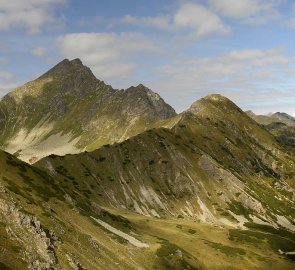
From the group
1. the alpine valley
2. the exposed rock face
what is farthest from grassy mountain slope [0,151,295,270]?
the alpine valley

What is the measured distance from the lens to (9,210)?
66.4 meters

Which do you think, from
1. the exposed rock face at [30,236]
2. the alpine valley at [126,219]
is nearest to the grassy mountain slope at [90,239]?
the exposed rock face at [30,236]

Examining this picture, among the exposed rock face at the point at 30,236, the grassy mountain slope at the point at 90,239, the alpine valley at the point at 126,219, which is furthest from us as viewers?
the alpine valley at the point at 126,219

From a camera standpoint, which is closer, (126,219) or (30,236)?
(30,236)

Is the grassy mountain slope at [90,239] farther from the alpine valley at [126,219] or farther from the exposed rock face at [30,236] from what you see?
the alpine valley at [126,219]

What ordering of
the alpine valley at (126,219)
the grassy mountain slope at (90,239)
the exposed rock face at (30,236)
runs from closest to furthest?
1. the exposed rock face at (30,236)
2. the grassy mountain slope at (90,239)
3. the alpine valley at (126,219)

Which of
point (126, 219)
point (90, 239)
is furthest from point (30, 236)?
point (126, 219)

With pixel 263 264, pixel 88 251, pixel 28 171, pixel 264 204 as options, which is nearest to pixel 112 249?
pixel 88 251

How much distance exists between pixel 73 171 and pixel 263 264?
306ft

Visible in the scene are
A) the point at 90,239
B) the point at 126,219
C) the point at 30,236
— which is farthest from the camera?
the point at 126,219

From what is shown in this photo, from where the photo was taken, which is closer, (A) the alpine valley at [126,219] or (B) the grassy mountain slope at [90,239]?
(B) the grassy mountain slope at [90,239]

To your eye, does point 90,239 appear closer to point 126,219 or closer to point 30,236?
point 30,236

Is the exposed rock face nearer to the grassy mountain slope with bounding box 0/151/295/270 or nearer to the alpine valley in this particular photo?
the grassy mountain slope with bounding box 0/151/295/270

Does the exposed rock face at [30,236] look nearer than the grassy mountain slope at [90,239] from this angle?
Yes
